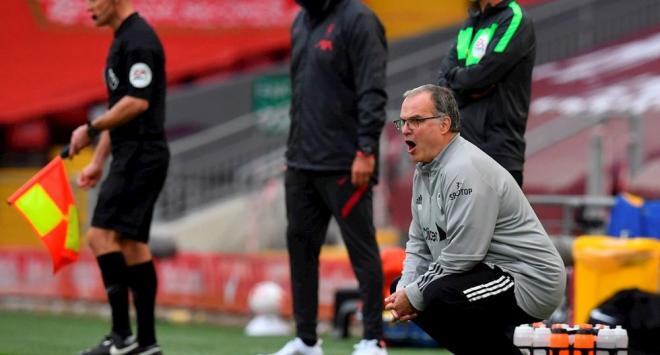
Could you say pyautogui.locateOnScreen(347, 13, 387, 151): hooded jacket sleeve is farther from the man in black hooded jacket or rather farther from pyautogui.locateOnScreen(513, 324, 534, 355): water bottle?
pyautogui.locateOnScreen(513, 324, 534, 355): water bottle

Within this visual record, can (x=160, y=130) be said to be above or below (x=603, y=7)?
below

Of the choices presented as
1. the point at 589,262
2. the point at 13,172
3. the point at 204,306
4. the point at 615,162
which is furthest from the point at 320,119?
the point at 13,172

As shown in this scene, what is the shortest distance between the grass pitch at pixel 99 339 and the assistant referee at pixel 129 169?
93 centimetres

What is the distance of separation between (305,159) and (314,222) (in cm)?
32

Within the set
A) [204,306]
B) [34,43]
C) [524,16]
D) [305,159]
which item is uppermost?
[34,43]

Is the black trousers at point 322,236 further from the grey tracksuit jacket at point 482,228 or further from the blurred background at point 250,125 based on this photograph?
the blurred background at point 250,125

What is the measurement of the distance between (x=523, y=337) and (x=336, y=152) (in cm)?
217

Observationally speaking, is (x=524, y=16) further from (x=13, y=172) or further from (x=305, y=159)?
(x=13, y=172)

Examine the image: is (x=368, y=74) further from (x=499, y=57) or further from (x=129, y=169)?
(x=129, y=169)

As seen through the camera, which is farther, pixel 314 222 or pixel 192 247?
pixel 192 247

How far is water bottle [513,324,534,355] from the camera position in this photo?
5215mm

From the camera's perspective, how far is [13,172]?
642 inches

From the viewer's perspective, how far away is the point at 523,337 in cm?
523

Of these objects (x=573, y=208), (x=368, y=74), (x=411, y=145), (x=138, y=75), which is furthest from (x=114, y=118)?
(x=573, y=208)
